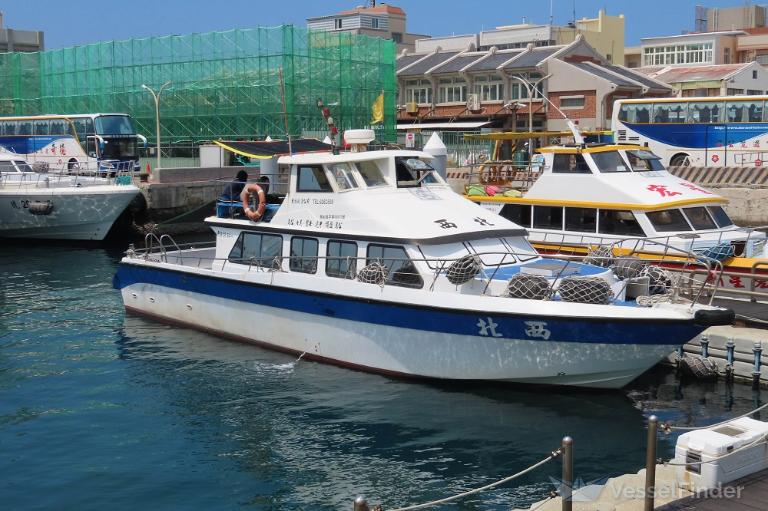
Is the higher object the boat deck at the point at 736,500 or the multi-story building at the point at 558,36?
the multi-story building at the point at 558,36

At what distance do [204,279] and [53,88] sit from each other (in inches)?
2013

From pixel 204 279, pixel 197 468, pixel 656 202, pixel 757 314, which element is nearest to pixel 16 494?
pixel 197 468

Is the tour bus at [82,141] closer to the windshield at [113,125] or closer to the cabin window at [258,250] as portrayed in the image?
the windshield at [113,125]

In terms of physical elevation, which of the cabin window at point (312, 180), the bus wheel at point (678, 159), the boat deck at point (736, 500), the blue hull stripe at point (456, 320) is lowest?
the boat deck at point (736, 500)

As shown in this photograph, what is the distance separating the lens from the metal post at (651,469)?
27.4 feet

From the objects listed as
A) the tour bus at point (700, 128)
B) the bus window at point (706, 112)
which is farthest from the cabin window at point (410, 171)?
the bus window at point (706, 112)

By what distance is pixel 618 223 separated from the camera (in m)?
21.1

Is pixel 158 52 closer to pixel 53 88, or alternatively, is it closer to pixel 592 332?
pixel 53 88

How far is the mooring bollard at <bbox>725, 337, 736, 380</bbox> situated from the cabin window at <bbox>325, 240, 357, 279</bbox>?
6690mm

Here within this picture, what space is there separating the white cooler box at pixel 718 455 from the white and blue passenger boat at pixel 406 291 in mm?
4279

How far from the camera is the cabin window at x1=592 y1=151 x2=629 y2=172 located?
21.8 metres

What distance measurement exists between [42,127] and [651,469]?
4530cm

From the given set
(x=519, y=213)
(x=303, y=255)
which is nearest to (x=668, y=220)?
(x=519, y=213)

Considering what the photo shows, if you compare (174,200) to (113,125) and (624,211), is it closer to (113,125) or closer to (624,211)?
(113,125)
